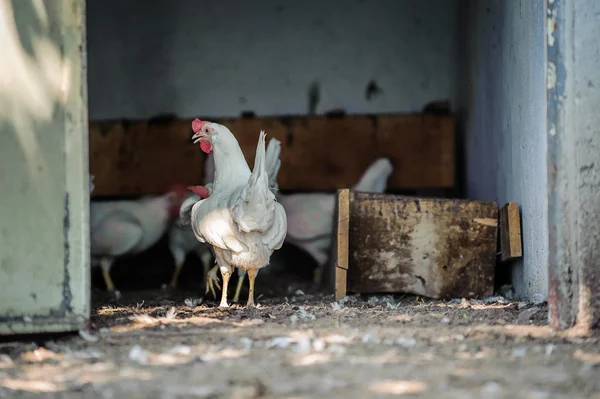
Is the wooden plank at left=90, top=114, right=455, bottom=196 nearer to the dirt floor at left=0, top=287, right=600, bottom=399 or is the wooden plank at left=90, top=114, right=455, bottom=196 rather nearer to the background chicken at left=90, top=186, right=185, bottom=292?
the background chicken at left=90, top=186, right=185, bottom=292

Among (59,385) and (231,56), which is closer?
(59,385)

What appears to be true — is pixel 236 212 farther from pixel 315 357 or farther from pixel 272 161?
pixel 315 357

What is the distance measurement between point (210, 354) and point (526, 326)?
1624 mm

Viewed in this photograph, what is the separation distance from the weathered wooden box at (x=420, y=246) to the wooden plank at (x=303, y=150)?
2365 millimetres

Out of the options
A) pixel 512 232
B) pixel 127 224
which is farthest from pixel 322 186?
pixel 512 232

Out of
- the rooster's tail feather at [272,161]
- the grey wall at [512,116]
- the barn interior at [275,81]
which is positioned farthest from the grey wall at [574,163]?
the barn interior at [275,81]

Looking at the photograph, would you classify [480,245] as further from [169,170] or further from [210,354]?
[169,170]

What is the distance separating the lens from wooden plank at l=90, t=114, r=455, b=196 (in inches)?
314

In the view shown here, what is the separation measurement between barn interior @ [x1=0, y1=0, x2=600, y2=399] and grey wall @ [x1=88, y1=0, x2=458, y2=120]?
0.02m

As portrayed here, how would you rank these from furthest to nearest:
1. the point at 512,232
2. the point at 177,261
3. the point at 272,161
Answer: the point at 177,261, the point at 272,161, the point at 512,232

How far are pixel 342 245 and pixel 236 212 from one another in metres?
0.82

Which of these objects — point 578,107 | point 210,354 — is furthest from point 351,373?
point 578,107

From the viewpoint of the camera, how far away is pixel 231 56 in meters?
8.43

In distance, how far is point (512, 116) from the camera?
219 inches
